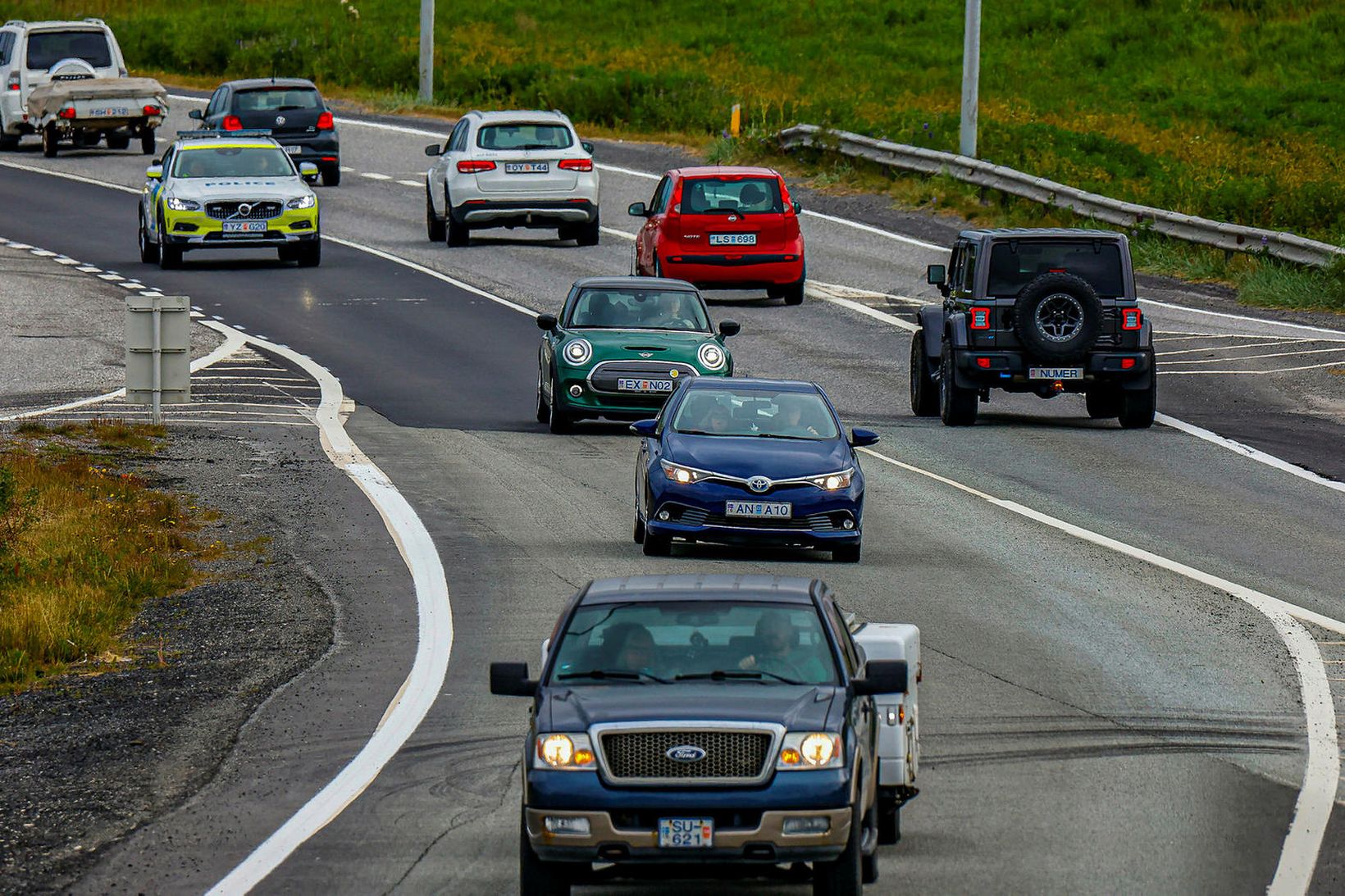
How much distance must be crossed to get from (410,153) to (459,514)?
30.7m

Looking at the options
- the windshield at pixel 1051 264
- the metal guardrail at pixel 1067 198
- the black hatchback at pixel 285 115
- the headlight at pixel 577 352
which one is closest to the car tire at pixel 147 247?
the black hatchback at pixel 285 115

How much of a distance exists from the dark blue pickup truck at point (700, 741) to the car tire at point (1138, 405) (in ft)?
50.8

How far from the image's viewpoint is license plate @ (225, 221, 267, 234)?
114 ft

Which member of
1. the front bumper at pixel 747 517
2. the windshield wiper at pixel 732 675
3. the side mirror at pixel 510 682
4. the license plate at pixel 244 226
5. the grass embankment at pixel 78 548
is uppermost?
the license plate at pixel 244 226

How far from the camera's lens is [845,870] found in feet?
26.7

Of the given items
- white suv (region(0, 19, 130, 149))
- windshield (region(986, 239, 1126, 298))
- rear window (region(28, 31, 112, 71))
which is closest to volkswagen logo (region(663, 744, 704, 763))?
windshield (region(986, 239, 1126, 298))

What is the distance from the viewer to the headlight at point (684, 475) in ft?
54.9

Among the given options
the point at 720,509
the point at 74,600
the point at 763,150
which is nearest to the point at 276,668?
the point at 74,600

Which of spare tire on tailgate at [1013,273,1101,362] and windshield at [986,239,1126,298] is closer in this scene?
spare tire on tailgate at [1013,273,1101,362]

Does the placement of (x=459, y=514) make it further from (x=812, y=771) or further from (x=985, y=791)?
(x=812, y=771)

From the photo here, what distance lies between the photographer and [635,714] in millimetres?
8320

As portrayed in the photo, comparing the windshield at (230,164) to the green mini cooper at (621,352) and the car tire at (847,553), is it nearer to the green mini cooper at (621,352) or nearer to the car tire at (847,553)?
the green mini cooper at (621,352)

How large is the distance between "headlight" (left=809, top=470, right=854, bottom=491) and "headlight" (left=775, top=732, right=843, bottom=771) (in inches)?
336

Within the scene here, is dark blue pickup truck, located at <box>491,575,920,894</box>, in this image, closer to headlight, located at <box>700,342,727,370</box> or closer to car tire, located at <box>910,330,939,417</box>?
headlight, located at <box>700,342,727,370</box>
